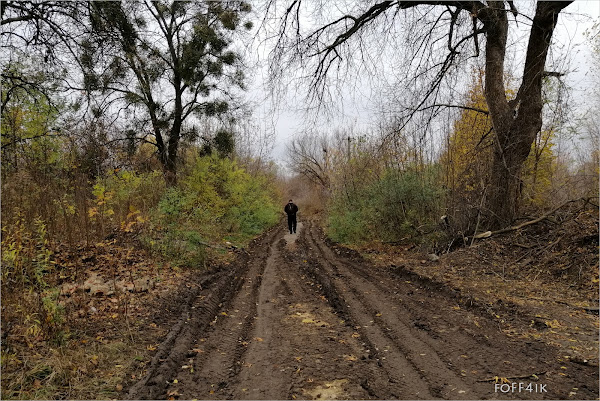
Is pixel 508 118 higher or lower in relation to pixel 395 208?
higher

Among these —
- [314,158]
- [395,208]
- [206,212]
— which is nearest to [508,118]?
[395,208]

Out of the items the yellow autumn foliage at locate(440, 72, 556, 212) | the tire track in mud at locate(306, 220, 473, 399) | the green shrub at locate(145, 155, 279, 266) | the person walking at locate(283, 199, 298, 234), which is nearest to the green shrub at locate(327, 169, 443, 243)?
the yellow autumn foliage at locate(440, 72, 556, 212)

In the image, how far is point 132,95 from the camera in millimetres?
13602

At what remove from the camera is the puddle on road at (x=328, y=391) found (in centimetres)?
318

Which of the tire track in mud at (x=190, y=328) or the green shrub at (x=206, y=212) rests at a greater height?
the green shrub at (x=206, y=212)

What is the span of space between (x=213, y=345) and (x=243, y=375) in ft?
3.12

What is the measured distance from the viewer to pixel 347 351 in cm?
412

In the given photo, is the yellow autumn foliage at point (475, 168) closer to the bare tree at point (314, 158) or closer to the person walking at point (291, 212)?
the person walking at point (291, 212)

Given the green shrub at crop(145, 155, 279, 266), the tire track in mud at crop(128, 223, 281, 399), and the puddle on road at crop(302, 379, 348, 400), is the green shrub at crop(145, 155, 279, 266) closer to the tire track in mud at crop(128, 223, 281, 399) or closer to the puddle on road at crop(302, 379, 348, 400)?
the tire track in mud at crop(128, 223, 281, 399)

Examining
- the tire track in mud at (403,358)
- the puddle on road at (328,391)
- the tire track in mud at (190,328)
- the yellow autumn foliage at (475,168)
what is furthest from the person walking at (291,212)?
the puddle on road at (328,391)

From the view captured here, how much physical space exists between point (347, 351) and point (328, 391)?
35.7 inches

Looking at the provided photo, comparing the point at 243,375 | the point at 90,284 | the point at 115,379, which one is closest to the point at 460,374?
the point at 243,375

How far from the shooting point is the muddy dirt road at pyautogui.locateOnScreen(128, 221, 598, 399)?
327 cm

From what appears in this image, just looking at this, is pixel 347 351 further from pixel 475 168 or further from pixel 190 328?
pixel 475 168
